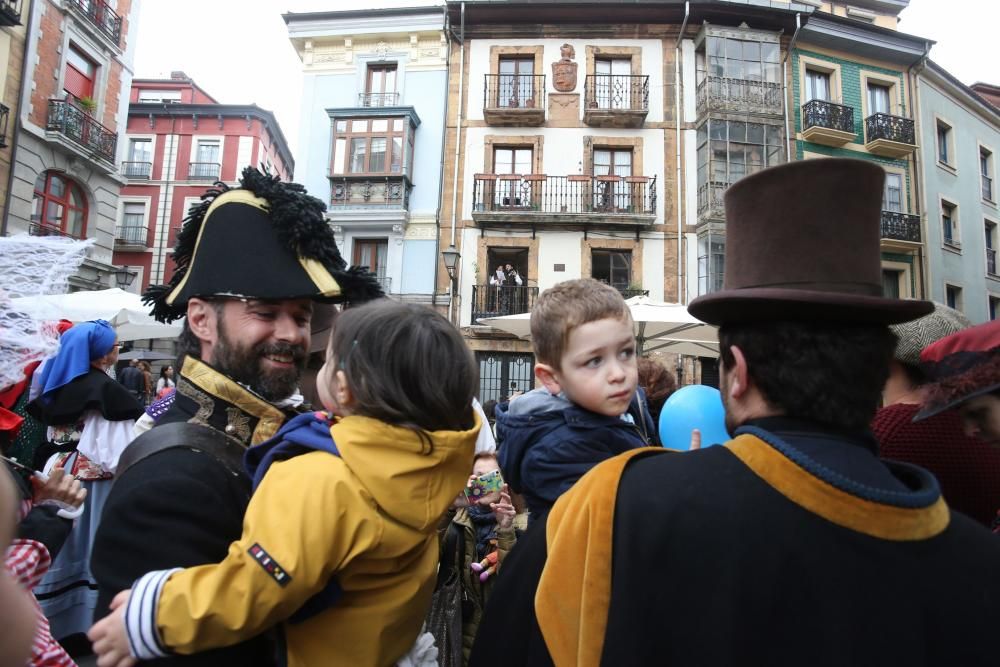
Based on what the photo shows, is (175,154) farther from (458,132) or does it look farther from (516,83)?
(516,83)

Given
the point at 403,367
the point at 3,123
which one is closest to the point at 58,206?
the point at 3,123

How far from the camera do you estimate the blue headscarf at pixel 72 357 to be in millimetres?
4055

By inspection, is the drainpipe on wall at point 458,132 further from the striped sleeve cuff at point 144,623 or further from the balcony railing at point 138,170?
the balcony railing at point 138,170

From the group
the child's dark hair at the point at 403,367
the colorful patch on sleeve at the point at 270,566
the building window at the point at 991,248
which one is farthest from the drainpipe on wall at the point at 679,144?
the colorful patch on sleeve at the point at 270,566

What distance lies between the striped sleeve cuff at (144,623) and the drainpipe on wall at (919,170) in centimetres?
2315

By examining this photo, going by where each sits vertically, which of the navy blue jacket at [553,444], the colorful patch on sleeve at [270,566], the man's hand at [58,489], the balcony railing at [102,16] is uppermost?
the balcony railing at [102,16]

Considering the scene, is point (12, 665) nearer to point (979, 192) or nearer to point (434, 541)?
point (434, 541)

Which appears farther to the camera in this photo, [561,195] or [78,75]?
[561,195]

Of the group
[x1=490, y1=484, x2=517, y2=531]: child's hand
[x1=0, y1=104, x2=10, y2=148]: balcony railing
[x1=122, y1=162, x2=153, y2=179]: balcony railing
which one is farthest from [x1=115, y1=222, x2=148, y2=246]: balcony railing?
[x1=490, y1=484, x2=517, y2=531]: child's hand

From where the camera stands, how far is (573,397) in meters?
2.20

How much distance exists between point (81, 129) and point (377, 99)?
858 centimetres

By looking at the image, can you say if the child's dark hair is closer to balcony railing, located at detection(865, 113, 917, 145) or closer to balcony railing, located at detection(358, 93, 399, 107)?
balcony railing, located at detection(358, 93, 399, 107)

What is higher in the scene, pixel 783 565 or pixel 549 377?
pixel 549 377

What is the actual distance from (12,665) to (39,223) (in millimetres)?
19389
